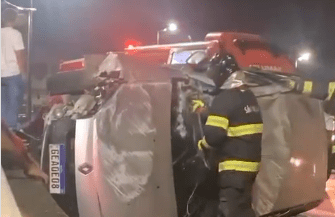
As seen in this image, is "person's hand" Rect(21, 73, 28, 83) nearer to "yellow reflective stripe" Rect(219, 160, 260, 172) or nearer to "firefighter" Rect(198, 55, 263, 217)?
"firefighter" Rect(198, 55, 263, 217)

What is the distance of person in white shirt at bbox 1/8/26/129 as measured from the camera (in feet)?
7.50

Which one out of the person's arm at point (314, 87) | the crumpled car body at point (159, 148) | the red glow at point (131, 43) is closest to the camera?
the crumpled car body at point (159, 148)

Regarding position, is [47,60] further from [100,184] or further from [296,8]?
[296,8]

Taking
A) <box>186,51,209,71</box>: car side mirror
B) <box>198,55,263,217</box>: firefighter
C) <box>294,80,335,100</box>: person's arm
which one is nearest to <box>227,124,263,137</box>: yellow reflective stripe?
<box>198,55,263,217</box>: firefighter

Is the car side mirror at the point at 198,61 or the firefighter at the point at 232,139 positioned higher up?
the car side mirror at the point at 198,61

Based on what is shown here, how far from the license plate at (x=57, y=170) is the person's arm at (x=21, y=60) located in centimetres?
42

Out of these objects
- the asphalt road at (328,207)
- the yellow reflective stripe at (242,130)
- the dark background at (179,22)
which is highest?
the dark background at (179,22)

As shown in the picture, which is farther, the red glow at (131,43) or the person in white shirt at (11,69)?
the red glow at (131,43)

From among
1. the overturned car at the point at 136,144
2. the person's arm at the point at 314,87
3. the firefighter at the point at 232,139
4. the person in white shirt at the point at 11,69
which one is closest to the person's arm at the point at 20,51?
the person in white shirt at the point at 11,69

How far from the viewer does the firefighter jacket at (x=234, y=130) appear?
2320mm

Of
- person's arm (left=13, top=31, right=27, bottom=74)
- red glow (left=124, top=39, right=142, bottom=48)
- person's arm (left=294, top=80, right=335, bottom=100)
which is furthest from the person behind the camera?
person's arm (left=294, top=80, right=335, bottom=100)

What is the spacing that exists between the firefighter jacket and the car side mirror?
173mm

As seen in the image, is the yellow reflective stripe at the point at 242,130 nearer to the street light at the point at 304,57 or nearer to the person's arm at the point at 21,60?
the street light at the point at 304,57

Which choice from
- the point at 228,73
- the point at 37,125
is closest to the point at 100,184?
the point at 37,125
